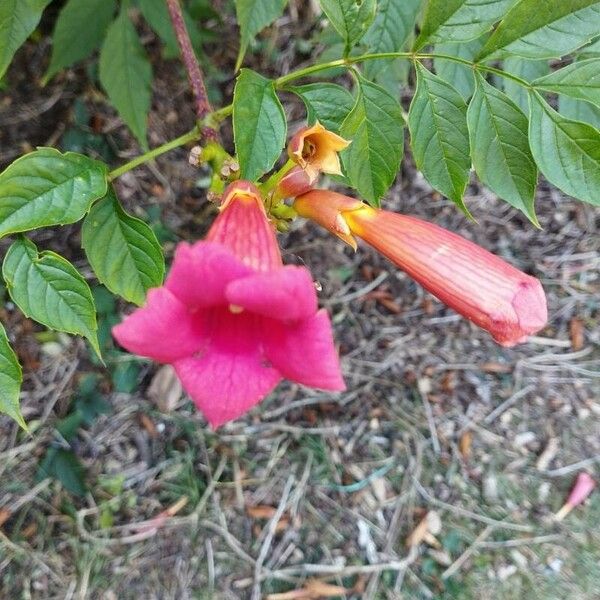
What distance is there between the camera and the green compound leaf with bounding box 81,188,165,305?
1895mm

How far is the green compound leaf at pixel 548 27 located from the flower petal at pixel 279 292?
2.56 ft

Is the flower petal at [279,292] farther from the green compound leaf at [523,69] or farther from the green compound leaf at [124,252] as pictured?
the green compound leaf at [523,69]

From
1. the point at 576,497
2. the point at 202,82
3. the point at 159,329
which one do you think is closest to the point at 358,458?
the point at 576,497

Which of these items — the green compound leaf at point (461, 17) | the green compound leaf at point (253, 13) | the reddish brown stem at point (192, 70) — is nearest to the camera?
the green compound leaf at point (461, 17)

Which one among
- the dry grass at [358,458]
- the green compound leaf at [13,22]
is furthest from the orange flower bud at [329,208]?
the dry grass at [358,458]

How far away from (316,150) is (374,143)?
0.16 meters

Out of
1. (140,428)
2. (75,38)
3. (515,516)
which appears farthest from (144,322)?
(515,516)

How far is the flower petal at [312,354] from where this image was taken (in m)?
1.39

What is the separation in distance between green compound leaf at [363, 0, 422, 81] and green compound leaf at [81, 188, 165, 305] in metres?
0.76

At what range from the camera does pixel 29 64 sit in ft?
11.0

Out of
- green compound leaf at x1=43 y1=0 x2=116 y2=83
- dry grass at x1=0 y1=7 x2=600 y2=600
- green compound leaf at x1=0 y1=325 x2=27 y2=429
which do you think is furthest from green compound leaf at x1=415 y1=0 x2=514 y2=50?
dry grass at x1=0 y1=7 x2=600 y2=600

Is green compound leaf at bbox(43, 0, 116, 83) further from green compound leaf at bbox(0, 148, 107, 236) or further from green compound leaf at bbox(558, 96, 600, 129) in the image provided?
green compound leaf at bbox(558, 96, 600, 129)

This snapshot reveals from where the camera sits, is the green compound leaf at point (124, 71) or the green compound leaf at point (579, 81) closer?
the green compound leaf at point (579, 81)

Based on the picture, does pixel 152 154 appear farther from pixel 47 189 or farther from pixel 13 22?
pixel 13 22
